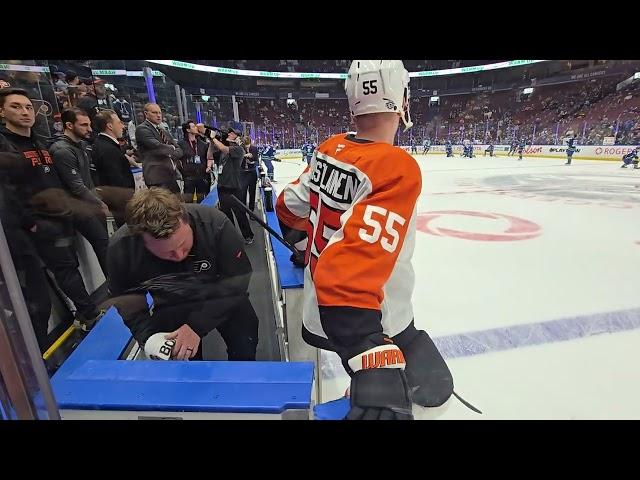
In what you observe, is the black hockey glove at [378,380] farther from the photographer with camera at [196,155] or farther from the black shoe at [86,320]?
the photographer with camera at [196,155]

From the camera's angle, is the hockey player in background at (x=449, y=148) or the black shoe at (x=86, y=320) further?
the hockey player in background at (x=449, y=148)

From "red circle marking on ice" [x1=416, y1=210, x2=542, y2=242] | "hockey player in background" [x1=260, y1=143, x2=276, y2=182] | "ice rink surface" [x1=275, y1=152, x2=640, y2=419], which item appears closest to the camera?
"ice rink surface" [x1=275, y1=152, x2=640, y2=419]

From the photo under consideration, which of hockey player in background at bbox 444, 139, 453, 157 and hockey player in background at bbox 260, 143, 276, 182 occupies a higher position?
hockey player in background at bbox 260, 143, 276, 182

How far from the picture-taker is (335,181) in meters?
0.66

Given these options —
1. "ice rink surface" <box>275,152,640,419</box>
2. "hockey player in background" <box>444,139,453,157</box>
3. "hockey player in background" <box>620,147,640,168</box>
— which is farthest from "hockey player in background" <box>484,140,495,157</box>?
"ice rink surface" <box>275,152,640,419</box>

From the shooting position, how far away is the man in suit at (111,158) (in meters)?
1.59

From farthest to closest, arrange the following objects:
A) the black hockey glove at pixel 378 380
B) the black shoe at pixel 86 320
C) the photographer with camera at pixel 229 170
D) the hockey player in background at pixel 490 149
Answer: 1. the hockey player in background at pixel 490 149
2. the photographer with camera at pixel 229 170
3. the black shoe at pixel 86 320
4. the black hockey glove at pixel 378 380

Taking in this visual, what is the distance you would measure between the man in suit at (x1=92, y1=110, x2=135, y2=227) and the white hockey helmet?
1.32m

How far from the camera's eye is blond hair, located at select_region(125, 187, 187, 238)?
0.85 metres

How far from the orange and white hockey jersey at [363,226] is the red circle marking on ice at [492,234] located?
5.84ft

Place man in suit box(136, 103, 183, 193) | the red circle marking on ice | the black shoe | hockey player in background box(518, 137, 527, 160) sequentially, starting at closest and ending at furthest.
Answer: the black shoe
man in suit box(136, 103, 183, 193)
the red circle marking on ice
hockey player in background box(518, 137, 527, 160)

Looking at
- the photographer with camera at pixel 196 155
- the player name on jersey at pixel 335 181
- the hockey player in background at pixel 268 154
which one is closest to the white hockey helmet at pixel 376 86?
the player name on jersey at pixel 335 181

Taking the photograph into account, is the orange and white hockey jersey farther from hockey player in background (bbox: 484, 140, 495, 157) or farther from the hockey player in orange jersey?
hockey player in background (bbox: 484, 140, 495, 157)
